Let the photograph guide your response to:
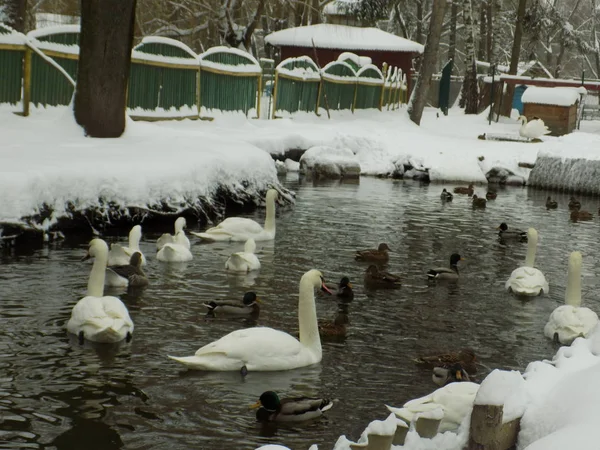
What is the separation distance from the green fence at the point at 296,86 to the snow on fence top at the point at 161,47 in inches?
210

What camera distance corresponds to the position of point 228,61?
28.6 meters

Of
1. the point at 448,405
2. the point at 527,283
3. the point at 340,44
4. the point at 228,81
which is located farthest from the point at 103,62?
the point at 340,44

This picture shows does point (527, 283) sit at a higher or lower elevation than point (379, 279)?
higher

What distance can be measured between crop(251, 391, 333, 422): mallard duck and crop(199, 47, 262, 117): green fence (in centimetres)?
2032

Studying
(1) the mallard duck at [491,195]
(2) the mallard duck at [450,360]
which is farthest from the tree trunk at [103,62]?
(2) the mallard duck at [450,360]

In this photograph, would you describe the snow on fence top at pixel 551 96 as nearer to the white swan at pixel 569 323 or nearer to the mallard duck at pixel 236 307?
the white swan at pixel 569 323

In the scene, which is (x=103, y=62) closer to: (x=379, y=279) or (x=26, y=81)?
(x=26, y=81)

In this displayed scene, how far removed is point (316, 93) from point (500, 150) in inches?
359

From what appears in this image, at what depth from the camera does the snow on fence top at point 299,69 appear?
3227 centimetres

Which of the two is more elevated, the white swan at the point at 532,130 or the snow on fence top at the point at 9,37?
the snow on fence top at the point at 9,37

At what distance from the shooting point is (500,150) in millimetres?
28922

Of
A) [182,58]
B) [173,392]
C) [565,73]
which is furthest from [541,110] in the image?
[565,73]

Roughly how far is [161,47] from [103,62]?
25.3ft

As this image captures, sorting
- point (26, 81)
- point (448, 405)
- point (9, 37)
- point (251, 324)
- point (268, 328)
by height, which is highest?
point (9, 37)
